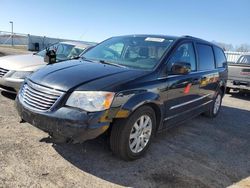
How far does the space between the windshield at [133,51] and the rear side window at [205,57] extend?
3.47ft

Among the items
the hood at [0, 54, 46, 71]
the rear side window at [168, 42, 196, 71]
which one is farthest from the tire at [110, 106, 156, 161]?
the hood at [0, 54, 46, 71]

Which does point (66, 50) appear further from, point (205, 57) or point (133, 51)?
point (205, 57)

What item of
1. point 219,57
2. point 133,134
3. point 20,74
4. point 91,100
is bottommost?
point 133,134

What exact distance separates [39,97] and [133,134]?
132cm

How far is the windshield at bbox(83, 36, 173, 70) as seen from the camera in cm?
427

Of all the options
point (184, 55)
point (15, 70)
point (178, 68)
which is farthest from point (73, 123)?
point (15, 70)

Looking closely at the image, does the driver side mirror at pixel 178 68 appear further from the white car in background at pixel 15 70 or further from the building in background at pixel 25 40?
the building in background at pixel 25 40

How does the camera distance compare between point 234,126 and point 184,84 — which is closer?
point 184,84

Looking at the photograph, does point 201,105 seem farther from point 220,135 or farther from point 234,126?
point 234,126

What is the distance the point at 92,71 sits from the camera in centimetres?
382

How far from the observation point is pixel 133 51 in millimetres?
4660

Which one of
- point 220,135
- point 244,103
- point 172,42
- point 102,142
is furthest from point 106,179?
point 244,103

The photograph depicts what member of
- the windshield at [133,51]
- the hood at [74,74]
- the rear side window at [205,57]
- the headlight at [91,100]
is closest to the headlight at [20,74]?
the windshield at [133,51]

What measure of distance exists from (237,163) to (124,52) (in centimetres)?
252
